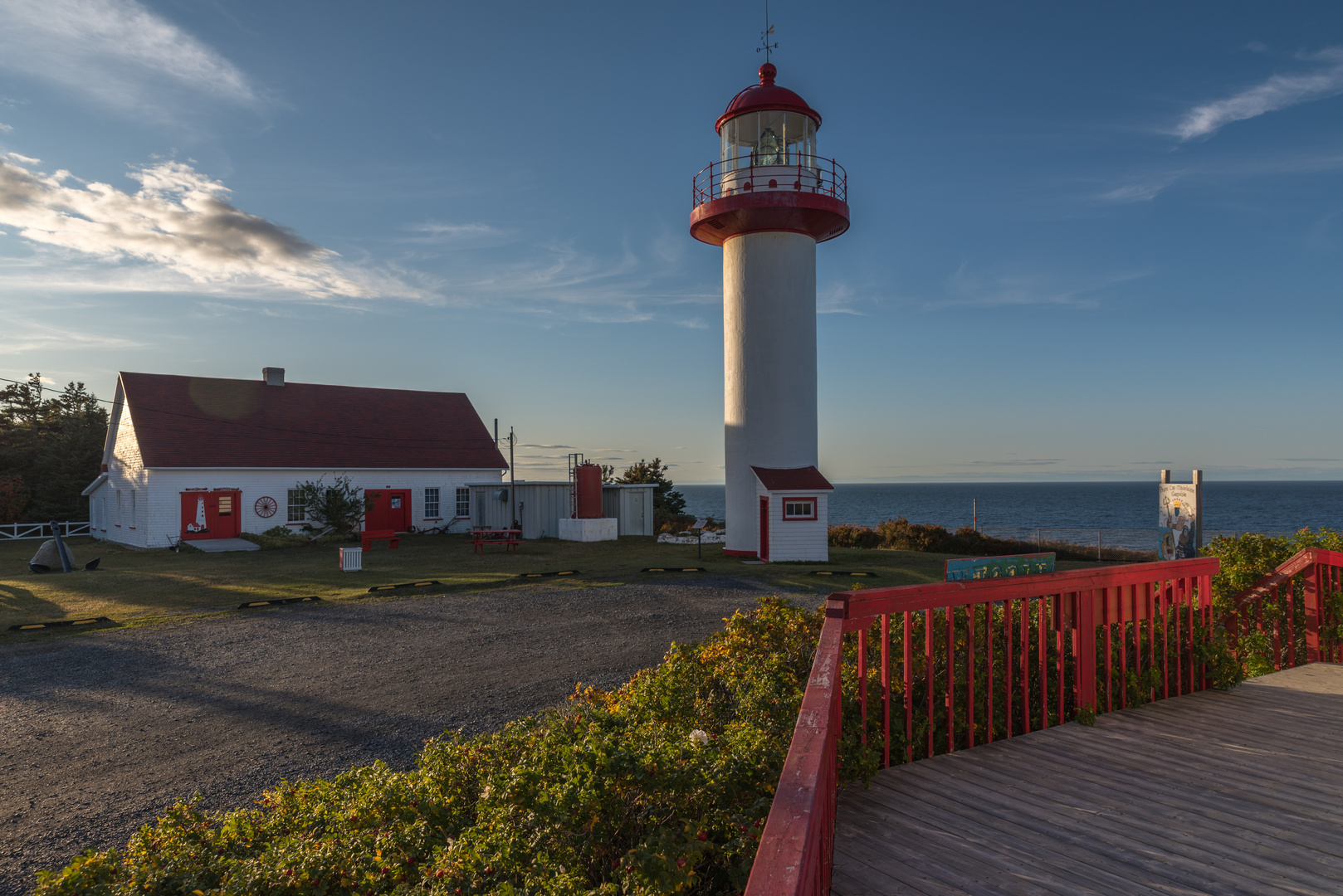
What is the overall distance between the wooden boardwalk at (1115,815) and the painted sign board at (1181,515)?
35.3ft

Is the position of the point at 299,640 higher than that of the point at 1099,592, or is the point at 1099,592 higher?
the point at 1099,592

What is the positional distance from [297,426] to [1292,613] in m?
32.9

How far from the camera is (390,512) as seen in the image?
31250mm

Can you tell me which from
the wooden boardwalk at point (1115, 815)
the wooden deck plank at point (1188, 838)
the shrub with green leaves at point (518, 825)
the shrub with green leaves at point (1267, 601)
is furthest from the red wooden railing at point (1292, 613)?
the shrub with green leaves at point (518, 825)

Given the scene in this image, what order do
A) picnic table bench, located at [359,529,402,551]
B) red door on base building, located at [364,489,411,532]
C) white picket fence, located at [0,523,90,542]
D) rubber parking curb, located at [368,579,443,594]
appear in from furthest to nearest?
white picket fence, located at [0,523,90,542] < red door on base building, located at [364,489,411,532] < picnic table bench, located at [359,529,402,551] < rubber parking curb, located at [368,579,443,594]

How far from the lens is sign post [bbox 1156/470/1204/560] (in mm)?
14348

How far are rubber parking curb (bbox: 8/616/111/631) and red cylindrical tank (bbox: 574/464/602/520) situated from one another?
15654 millimetres

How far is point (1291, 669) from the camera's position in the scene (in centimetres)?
657

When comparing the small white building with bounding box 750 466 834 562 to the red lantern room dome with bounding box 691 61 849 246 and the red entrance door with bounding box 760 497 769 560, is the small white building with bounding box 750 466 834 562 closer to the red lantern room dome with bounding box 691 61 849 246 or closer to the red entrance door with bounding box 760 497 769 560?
the red entrance door with bounding box 760 497 769 560

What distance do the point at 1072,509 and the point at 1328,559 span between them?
109 metres

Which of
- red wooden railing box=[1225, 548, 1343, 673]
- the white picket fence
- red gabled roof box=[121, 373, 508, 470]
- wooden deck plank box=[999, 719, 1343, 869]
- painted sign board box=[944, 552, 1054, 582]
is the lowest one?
the white picket fence

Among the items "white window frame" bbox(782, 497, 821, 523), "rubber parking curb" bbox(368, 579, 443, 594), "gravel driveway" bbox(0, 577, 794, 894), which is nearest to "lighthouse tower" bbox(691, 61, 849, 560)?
"white window frame" bbox(782, 497, 821, 523)

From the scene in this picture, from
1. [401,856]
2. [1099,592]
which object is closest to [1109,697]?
[1099,592]

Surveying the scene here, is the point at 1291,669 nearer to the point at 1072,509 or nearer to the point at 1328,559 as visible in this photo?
the point at 1328,559
